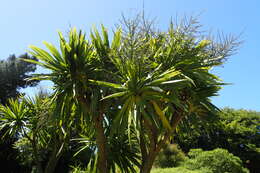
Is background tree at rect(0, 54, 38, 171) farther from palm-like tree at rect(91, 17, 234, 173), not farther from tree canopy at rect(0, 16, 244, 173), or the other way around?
palm-like tree at rect(91, 17, 234, 173)

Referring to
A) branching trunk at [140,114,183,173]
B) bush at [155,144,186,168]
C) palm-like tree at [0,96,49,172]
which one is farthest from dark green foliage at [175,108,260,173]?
branching trunk at [140,114,183,173]

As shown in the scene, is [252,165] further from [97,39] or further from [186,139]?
[97,39]

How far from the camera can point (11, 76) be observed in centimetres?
1488

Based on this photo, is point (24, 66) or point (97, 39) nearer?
point (97, 39)

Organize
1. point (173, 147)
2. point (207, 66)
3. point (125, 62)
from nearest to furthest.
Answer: point (125, 62) → point (207, 66) → point (173, 147)

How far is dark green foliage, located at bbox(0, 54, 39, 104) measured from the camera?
47.3ft

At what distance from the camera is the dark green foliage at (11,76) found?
1441cm

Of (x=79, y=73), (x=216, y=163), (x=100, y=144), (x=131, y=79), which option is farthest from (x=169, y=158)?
(x=131, y=79)

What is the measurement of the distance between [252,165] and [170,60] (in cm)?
1396

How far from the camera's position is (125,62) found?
3279mm

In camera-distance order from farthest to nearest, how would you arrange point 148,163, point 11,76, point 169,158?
point 11,76
point 169,158
point 148,163

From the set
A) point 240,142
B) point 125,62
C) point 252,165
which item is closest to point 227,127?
point 240,142

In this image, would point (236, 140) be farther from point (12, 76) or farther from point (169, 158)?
point (12, 76)

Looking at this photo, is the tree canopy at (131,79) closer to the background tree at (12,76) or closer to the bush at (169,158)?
the bush at (169,158)
